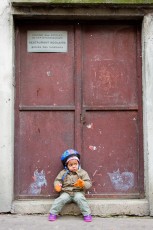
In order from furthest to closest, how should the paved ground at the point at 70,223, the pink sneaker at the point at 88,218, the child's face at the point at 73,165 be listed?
1. the child's face at the point at 73,165
2. the pink sneaker at the point at 88,218
3. the paved ground at the point at 70,223

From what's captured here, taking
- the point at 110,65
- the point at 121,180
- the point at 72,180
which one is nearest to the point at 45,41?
the point at 110,65

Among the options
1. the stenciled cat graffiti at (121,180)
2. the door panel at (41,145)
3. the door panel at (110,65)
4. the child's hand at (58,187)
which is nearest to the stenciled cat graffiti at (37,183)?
the door panel at (41,145)

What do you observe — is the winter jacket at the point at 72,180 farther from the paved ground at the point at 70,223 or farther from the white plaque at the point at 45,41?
the white plaque at the point at 45,41

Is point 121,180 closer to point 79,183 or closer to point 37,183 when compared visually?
point 79,183

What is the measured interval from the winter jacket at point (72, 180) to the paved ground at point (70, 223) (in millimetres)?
342

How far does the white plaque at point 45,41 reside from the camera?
16.1ft

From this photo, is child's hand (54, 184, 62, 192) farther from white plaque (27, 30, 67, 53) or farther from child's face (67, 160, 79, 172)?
white plaque (27, 30, 67, 53)

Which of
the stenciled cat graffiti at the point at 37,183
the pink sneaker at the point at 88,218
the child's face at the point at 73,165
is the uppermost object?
the child's face at the point at 73,165

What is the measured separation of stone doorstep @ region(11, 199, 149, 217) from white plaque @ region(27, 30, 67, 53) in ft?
6.31

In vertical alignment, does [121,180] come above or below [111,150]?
below

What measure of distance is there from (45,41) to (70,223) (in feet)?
7.44

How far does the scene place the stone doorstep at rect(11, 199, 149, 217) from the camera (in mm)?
4656

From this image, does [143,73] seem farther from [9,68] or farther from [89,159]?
[9,68]

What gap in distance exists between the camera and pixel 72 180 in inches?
181
